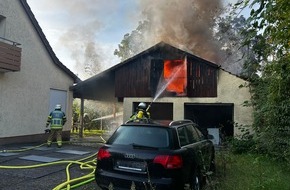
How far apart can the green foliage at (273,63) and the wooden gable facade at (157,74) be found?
292cm

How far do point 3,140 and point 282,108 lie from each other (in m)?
10.3

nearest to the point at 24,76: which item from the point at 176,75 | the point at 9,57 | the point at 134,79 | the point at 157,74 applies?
the point at 9,57

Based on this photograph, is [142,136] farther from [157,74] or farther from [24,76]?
[157,74]

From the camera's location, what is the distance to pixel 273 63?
7262 millimetres

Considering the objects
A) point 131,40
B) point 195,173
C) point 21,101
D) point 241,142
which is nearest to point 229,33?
point 131,40

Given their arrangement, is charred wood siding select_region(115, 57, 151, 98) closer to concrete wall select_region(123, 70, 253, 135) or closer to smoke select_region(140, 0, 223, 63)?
concrete wall select_region(123, 70, 253, 135)

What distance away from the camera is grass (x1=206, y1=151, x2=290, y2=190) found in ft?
19.5

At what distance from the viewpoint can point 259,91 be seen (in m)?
11.5

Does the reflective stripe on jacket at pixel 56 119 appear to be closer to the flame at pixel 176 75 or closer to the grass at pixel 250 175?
the flame at pixel 176 75

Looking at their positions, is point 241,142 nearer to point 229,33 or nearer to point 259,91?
point 259,91

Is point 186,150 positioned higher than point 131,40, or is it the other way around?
point 131,40

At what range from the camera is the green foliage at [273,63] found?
3699 mm

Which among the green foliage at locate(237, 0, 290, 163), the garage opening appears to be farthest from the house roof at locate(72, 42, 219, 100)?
the green foliage at locate(237, 0, 290, 163)

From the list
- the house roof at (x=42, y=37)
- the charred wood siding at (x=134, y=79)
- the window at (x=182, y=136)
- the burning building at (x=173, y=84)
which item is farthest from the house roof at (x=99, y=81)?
the window at (x=182, y=136)
